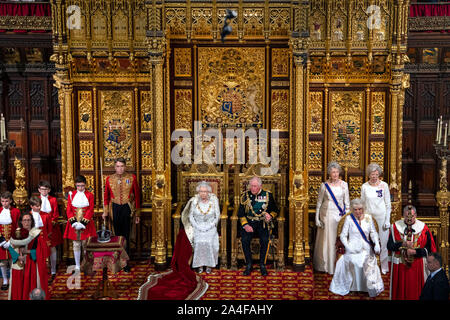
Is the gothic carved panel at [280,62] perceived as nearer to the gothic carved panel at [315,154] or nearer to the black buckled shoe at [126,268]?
the gothic carved panel at [315,154]

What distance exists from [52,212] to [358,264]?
16.7 feet

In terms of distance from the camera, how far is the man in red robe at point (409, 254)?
34.6ft

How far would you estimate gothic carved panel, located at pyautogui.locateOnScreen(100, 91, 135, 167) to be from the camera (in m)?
13.1

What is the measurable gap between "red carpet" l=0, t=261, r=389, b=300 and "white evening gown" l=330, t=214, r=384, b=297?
0.59 feet

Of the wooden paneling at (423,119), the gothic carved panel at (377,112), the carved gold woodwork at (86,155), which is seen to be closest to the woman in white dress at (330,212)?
the gothic carved panel at (377,112)

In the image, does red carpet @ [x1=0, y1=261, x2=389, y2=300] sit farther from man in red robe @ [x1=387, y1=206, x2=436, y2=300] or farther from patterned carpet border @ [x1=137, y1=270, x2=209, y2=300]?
man in red robe @ [x1=387, y1=206, x2=436, y2=300]

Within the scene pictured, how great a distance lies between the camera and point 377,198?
12086 mm

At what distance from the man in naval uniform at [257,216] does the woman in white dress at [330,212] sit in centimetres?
86

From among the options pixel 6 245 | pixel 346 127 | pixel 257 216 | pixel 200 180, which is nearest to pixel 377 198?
pixel 346 127

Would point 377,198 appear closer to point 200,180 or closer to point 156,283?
point 200,180

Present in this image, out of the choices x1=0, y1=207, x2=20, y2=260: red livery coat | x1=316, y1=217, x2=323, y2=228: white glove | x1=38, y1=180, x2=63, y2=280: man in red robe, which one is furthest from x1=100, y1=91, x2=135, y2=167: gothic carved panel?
x1=316, y1=217, x2=323, y2=228: white glove

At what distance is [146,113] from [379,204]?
4459mm

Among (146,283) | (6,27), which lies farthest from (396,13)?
(6,27)

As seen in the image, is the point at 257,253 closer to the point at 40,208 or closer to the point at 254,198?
the point at 254,198
